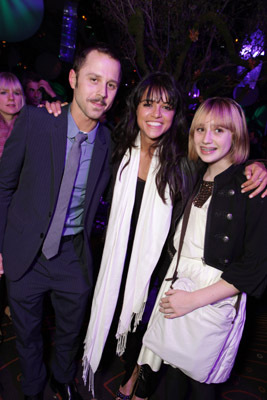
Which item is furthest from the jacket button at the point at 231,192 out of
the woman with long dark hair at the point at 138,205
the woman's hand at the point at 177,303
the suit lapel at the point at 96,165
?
the suit lapel at the point at 96,165

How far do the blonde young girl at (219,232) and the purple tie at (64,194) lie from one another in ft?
2.13

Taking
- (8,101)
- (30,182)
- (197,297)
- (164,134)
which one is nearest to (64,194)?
(30,182)

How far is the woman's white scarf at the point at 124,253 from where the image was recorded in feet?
5.81

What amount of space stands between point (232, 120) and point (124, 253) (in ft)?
3.26

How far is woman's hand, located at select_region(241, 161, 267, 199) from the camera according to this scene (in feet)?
4.39

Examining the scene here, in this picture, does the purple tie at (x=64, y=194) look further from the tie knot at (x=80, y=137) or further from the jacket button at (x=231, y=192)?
the jacket button at (x=231, y=192)

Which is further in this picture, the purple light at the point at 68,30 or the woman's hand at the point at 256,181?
Answer: the purple light at the point at 68,30

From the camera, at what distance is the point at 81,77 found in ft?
5.46

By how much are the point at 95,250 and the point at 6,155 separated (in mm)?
2812

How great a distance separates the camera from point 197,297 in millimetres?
1389

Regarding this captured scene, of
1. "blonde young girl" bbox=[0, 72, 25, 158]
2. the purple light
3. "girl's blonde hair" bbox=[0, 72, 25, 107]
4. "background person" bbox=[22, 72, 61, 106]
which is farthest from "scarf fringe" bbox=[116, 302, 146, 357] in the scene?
the purple light

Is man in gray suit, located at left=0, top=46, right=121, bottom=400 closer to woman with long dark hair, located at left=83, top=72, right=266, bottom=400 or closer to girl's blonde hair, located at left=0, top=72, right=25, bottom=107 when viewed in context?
woman with long dark hair, located at left=83, top=72, right=266, bottom=400

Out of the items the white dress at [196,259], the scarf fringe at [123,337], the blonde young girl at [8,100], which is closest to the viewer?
the white dress at [196,259]

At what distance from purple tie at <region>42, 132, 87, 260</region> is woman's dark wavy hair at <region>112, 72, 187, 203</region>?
0.34 m
